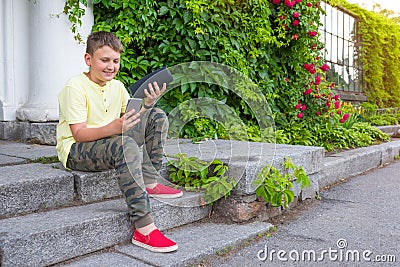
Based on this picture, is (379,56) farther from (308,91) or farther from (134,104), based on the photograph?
(134,104)

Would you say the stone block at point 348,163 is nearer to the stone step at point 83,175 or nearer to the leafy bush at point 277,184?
the stone step at point 83,175

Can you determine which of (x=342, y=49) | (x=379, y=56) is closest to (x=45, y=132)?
(x=342, y=49)

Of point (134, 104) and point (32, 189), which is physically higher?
point (134, 104)

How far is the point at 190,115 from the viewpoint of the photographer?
3502 millimetres

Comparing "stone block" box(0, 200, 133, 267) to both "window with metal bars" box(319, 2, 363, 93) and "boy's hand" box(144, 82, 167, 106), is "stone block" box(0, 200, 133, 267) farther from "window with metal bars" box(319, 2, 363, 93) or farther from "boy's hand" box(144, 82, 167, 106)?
"window with metal bars" box(319, 2, 363, 93)

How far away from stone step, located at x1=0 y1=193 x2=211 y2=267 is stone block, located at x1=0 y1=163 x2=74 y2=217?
78 millimetres

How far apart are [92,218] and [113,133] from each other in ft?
1.29

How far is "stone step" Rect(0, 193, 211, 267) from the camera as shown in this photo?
1.63 metres

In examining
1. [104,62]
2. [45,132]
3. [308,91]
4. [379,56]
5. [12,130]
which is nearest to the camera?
[104,62]

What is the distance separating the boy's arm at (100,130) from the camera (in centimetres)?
180

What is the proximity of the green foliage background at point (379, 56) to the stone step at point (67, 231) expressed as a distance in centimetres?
819

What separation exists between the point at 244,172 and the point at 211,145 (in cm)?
86

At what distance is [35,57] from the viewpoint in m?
3.35

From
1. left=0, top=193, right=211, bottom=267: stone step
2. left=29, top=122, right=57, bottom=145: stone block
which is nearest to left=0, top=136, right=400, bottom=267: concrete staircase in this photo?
left=0, top=193, right=211, bottom=267: stone step
